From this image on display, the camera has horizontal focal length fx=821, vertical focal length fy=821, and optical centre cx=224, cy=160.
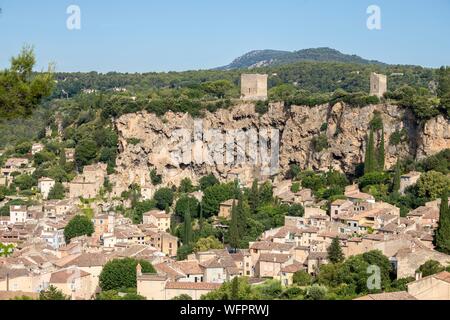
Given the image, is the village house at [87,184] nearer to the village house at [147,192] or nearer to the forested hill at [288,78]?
the village house at [147,192]

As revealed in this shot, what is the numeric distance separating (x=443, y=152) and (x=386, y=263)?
10.5 meters

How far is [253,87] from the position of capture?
37.1 meters

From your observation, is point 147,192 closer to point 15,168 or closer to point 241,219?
point 15,168

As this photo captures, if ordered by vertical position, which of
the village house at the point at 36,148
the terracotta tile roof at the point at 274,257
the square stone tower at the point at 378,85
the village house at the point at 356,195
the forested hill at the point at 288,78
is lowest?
the terracotta tile roof at the point at 274,257

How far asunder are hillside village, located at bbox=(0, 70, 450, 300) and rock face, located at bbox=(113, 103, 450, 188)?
890 millimetres

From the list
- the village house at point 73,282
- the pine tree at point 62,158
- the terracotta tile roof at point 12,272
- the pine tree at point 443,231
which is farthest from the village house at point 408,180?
the pine tree at point 62,158

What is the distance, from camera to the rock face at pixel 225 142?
34.5 meters

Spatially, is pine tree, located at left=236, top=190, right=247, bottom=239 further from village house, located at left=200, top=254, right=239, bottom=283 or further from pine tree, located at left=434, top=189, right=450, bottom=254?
pine tree, located at left=434, top=189, right=450, bottom=254

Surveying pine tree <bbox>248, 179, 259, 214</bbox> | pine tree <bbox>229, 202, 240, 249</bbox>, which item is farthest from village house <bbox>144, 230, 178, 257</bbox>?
pine tree <bbox>248, 179, 259, 214</bbox>

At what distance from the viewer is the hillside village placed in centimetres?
1967

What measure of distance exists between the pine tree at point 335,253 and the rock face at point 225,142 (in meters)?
12.3

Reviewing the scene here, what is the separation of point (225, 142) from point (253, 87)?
291cm

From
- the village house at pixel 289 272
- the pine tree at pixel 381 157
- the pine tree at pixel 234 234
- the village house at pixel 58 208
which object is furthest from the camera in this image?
the village house at pixel 58 208

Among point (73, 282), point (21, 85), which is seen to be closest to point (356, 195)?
point (73, 282)
